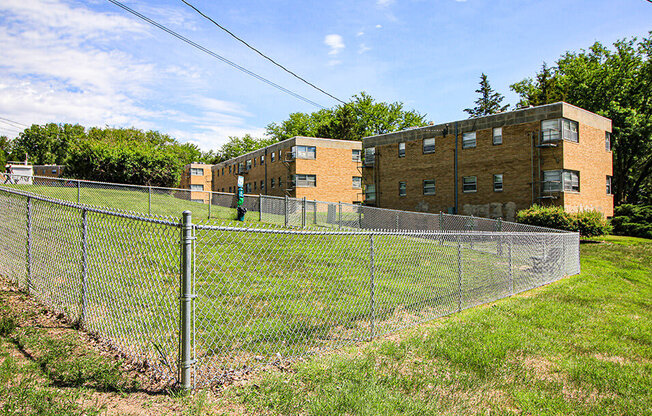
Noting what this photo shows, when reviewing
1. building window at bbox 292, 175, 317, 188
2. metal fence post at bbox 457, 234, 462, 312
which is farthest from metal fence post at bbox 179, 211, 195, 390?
→ building window at bbox 292, 175, 317, 188

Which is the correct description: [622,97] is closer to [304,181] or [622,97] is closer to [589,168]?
[589,168]

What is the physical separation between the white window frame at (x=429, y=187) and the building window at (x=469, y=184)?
233 cm

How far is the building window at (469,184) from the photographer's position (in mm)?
29094

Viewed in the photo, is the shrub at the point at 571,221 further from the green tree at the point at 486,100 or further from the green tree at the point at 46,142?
the green tree at the point at 46,142

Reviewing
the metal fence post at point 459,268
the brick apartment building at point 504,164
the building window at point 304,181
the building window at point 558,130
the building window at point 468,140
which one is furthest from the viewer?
the building window at point 304,181

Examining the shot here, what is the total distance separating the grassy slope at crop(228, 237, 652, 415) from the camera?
3.72 meters

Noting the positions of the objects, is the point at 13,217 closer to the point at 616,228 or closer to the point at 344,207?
the point at 344,207

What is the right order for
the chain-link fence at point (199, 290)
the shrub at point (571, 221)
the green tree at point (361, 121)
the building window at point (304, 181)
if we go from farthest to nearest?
the green tree at point (361, 121) < the building window at point (304, 181) < the shrub at point (571, 221) < the chain-link fence at point (199, 290)

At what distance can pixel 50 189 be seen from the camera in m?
14.5

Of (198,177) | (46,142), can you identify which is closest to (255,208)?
(198,177)

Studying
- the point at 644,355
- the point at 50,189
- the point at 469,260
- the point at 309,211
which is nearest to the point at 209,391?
the point at 644,355

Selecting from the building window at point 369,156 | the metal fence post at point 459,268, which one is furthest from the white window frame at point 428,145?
the metal fence post at point 459,268

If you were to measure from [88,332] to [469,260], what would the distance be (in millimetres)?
7282

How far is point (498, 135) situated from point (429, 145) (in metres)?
5.41
